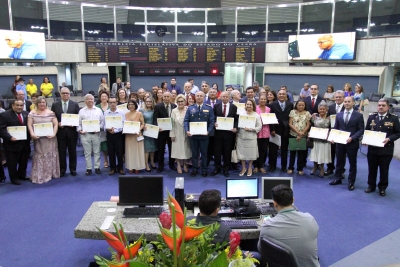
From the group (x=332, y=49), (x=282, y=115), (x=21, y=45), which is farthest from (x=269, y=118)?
(x=21, y=45)

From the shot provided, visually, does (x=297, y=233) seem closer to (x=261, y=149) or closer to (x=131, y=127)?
(x=261, y=149)

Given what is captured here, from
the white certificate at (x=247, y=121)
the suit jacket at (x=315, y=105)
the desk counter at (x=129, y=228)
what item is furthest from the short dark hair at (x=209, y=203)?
the suit jacket at (x=315, y=105)

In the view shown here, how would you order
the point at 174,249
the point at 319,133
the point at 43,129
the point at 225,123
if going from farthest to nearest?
the point at 225,123 < the point at 319,133 < the point at 43,129 < the point at 174,249

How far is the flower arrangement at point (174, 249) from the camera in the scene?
114 cm

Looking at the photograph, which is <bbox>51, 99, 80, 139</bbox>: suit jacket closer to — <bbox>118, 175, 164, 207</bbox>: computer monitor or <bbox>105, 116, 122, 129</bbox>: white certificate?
<bbox>105, 116, 122, 129</bbox>: white certificate

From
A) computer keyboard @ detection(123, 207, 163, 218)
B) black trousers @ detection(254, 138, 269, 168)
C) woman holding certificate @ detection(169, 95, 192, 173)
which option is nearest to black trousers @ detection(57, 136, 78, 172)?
woman holding certificate @ detection(169, 95, 192, 173)

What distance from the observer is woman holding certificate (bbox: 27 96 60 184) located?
5820 mm

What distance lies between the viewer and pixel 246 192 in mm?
3654

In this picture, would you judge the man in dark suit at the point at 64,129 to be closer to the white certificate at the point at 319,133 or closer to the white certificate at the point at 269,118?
the white certificate at the point at 269,118

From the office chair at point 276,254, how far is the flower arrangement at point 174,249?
2.79 ft

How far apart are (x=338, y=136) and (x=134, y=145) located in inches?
144

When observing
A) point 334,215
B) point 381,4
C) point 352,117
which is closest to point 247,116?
point 352,117

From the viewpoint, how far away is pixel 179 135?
634 centimetres

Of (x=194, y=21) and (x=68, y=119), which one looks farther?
(x=194, y=21)
